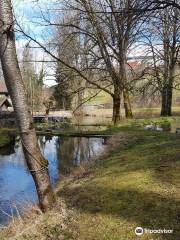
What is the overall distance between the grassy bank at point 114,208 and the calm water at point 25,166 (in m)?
1.77

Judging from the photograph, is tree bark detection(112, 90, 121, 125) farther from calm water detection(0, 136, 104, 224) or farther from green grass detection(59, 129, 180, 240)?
green grass detection(59, 129, 180, 240)

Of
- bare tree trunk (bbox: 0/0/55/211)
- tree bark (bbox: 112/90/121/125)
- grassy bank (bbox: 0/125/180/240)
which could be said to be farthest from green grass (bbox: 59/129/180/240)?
tree bark (bbox: 112/90/121/125)

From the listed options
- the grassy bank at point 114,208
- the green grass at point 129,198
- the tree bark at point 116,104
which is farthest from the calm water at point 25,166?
the tree bark at point 116,104

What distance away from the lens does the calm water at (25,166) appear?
44.4ft

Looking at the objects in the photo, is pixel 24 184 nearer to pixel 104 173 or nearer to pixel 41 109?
pixel 104 173

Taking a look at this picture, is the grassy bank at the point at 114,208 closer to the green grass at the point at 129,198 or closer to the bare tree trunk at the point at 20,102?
the green grass at the point at 129,198

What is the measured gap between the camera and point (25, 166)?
2116 cm

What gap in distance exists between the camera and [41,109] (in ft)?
209

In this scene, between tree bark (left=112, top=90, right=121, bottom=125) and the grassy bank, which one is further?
tree bark (left=112, top=90, right=121, bottom=125)

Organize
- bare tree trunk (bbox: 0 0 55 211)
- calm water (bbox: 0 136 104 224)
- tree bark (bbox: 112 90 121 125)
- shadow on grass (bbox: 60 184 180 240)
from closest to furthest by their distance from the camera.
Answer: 1. shadow on grass (bbox: 60 184 180 240)
2. bare tree trunk (bbox: 0 0 55 211)
3. calm water (bbox: 0 136 104 224)
4. tree bark (bbox: 112 90 121 125)

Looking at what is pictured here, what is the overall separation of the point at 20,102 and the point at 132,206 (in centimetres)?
262

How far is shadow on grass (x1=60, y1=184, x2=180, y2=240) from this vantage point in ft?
21.2

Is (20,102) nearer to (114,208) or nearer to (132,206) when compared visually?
(114,208)

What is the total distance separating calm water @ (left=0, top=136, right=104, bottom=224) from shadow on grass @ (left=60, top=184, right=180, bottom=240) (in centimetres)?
181
